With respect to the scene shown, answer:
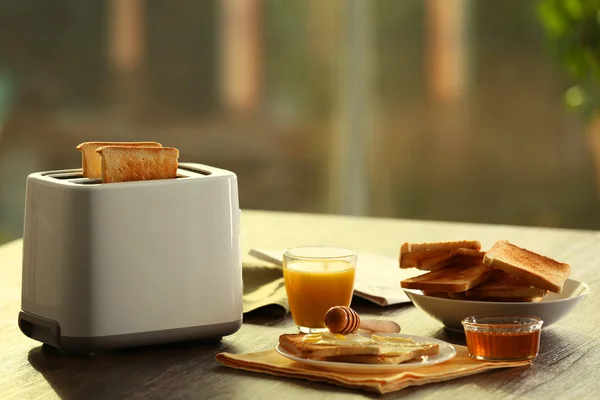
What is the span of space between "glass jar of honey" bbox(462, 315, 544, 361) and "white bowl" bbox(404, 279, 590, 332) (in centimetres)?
6

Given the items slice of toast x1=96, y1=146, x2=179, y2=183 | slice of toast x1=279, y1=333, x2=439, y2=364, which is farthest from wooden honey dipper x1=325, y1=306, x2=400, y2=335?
slice of toast x1=96, y1=146, x2=179, y2=183

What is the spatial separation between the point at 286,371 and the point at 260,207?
3.52 m

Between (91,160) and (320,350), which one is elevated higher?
(91,160)

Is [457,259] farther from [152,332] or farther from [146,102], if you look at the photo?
[146,102]

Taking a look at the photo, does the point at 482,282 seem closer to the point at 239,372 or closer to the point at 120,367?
the point at 239,372

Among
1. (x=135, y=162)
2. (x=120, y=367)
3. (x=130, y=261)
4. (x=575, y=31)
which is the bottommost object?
(x=120, y=367)

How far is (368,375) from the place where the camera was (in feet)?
2.97

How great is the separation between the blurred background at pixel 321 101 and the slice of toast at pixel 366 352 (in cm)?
316

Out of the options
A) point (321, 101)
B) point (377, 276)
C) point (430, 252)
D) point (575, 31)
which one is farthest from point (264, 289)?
point (321, 101)

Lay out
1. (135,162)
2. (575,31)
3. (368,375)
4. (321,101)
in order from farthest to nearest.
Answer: (321,101)
(575,31)
(135,162)
(368,375)

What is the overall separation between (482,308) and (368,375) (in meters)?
0.20

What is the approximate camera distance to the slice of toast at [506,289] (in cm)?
105

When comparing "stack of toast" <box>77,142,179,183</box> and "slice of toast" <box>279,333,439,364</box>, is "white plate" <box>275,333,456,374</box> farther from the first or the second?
"stack of toast" <box>77,142,179,183</box>

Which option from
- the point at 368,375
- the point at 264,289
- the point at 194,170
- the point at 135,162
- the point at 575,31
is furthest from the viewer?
the point at 575,31
